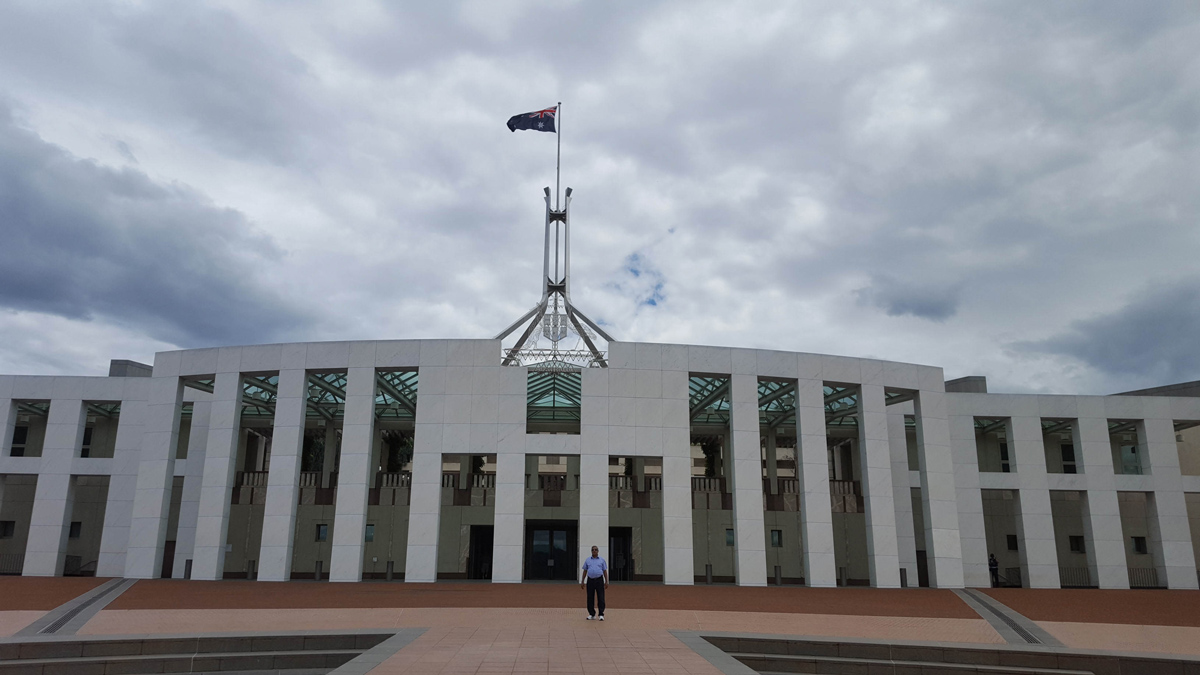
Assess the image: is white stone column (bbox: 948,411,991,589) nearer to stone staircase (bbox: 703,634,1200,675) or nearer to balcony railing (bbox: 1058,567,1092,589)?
balcony railing (bbox: 1058,567,1092,589)

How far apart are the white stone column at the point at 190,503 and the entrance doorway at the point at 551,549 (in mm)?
13527

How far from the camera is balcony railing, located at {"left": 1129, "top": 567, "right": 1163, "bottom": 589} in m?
35.3

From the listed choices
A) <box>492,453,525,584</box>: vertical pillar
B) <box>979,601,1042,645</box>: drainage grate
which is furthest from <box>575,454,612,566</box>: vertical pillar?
<box>979,601,1042,645</box>: drainage grate

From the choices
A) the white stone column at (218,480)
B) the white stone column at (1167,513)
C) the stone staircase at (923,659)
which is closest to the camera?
the stone staircase at (923,659)

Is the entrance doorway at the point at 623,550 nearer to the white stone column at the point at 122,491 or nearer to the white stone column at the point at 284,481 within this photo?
the white stone column at the point at 284,481

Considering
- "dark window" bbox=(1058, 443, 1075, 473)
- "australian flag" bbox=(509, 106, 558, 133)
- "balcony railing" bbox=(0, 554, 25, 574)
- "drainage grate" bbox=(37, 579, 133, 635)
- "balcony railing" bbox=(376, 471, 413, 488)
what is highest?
"australian flag" bbox=(509, 106, 558, 133)

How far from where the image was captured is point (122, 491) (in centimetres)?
3241

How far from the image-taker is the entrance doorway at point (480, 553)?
36250 mm

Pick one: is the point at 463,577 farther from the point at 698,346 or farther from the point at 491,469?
the point at 698,346

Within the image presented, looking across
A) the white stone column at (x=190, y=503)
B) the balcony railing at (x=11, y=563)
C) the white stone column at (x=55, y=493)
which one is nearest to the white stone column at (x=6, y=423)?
the white stone column at (x=55, y=493)

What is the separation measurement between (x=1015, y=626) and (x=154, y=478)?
2982 centimetres

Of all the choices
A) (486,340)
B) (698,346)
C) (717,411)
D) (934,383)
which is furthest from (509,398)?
(934,383)

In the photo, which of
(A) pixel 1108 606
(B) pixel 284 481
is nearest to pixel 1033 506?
(A) pixel 1108 606

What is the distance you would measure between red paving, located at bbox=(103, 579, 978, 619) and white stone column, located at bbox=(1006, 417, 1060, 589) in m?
8.68
